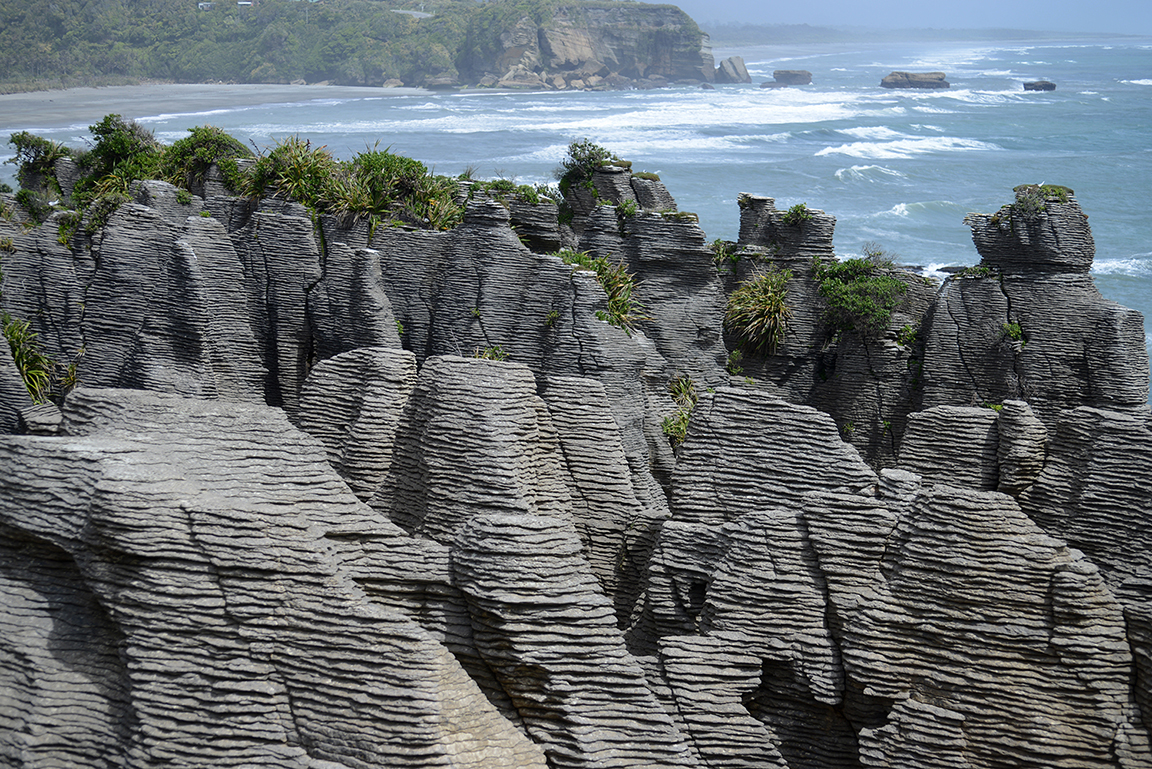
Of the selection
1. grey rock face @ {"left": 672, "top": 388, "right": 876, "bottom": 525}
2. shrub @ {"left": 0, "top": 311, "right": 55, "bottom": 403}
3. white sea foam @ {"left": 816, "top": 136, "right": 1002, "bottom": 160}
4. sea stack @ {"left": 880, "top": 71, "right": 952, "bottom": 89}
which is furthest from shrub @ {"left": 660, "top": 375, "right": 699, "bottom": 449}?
sea stack @ {"left": 880, "top": 71, "right": 952, "bottom": 89}

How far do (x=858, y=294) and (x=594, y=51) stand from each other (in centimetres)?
15313

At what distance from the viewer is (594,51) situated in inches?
6412

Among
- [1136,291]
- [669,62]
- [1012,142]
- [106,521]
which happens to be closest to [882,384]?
[106,521]

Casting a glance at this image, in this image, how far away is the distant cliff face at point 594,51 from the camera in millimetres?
152375

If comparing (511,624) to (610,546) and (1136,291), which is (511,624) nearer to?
(610,546)

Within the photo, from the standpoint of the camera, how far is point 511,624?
930cm

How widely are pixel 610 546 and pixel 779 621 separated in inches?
160

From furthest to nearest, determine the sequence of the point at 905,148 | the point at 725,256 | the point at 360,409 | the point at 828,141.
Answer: the point at 828,141
the point at 905,148
the point at 725,256
the point at 360,409

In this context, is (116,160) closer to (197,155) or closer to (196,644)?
(197,155)

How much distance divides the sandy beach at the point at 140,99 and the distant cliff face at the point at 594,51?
60.8 ft

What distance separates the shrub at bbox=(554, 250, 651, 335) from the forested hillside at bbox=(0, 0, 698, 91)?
6054 centimetres

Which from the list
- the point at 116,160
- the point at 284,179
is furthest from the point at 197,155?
the point at 116,160

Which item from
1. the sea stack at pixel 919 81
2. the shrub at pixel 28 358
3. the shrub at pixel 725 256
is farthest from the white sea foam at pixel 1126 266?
the sea stack at pixel 919 81

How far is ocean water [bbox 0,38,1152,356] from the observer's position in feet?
209
